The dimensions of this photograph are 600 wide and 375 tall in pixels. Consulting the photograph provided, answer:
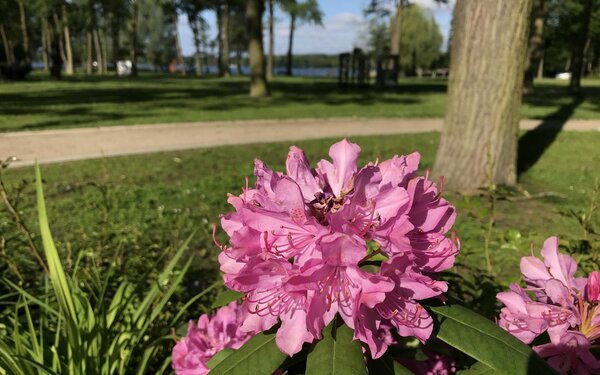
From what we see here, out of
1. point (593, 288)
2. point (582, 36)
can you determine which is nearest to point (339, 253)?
point (593, 288)

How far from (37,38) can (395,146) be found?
8067 cm

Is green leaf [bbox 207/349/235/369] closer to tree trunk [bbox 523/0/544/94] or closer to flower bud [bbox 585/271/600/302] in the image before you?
flower bud [bbox 585/271/600/302]

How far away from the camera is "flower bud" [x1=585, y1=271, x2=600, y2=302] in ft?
3.71

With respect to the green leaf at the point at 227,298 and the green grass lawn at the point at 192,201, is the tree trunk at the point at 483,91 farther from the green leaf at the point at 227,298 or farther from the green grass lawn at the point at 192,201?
the green leaf at the point at 227,298

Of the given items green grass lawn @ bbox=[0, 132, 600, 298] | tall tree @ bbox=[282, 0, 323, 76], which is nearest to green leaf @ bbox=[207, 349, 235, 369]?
green grass lawn @ bbox=[0, 132, 600, 298]

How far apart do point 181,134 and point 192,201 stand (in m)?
4.95

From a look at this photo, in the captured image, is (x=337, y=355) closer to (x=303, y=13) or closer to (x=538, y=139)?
(x=538, y=139)

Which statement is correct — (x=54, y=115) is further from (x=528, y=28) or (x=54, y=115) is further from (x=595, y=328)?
(x=595, y=328)

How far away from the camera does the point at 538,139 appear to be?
9.84 meters

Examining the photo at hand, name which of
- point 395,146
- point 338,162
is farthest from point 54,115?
point 338,162

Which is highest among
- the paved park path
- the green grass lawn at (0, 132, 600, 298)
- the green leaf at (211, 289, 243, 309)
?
the green leaf at (211, 289, 243, 309)

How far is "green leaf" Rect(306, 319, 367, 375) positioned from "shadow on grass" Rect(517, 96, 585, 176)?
666 centimetres

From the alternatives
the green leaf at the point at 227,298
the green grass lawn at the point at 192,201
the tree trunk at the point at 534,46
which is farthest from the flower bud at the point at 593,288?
the tree trunk at the point at 534,46

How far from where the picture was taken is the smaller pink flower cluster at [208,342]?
61.0 inches
